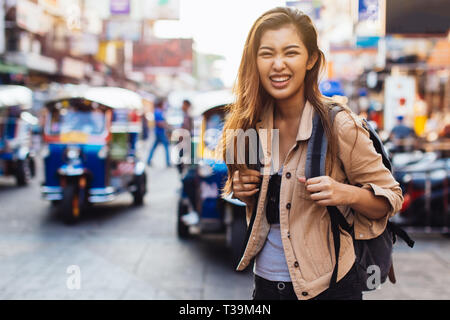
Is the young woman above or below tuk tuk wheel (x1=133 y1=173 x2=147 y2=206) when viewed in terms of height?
above

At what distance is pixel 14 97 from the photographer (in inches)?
516

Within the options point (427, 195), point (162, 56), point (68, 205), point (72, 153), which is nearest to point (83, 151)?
point (72, 153)

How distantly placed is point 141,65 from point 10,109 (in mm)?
6529

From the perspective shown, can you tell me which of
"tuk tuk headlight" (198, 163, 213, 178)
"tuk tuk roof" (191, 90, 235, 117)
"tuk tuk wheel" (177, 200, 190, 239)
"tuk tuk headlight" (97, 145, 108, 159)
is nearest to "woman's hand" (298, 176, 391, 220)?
"tuk tuk headlight" (198, 163, 213, 178)

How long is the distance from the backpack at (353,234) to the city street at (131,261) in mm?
2995

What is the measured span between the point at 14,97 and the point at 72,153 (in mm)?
5923

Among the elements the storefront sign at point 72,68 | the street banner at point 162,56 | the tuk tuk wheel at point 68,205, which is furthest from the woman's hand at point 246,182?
the storefront sign at point 72,68

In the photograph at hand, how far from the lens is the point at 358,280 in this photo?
6.40ft

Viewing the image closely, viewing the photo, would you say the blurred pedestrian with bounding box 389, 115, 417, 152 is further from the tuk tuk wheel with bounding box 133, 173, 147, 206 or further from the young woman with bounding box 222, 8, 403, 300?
the young woman with bounding box 222, 8, 403, 300

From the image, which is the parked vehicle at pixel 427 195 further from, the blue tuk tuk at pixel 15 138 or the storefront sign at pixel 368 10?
the blue tuk tuk at pixel 15 138

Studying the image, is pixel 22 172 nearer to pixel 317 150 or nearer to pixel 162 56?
pixel 162 56

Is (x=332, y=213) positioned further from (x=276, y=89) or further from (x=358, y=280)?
(x=276, y=89)

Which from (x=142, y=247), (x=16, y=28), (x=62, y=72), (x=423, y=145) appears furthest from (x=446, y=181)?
(x=62, y=72)

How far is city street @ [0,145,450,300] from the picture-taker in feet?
16.1
